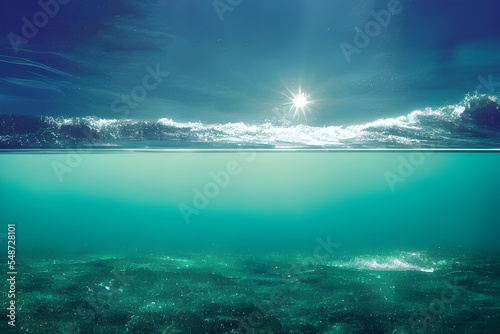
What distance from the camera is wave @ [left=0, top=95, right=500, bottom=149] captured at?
22.6 feet

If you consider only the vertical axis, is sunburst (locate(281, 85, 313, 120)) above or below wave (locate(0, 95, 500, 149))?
above

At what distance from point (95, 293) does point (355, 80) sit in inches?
282

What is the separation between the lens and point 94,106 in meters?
6.06

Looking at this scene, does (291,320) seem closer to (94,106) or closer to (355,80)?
(355,80)

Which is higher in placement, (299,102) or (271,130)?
(299,102)

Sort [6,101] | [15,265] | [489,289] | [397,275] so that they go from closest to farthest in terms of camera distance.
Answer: [6,101], [489,289], [397,275], [15,265]

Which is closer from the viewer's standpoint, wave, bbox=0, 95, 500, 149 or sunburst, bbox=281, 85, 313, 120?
sunburst, bbox=281, 85, 313, 120

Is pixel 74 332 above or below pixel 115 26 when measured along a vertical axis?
below

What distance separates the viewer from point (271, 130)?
7.77 metres

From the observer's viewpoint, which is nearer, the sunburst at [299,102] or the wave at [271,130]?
the sunburst at [299,102]

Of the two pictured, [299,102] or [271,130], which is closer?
[299,102]

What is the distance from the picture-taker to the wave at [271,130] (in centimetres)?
689

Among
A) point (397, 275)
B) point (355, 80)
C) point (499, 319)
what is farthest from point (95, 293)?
point (499, 319)

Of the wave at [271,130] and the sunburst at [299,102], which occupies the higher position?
the sunburst at [299,102]
